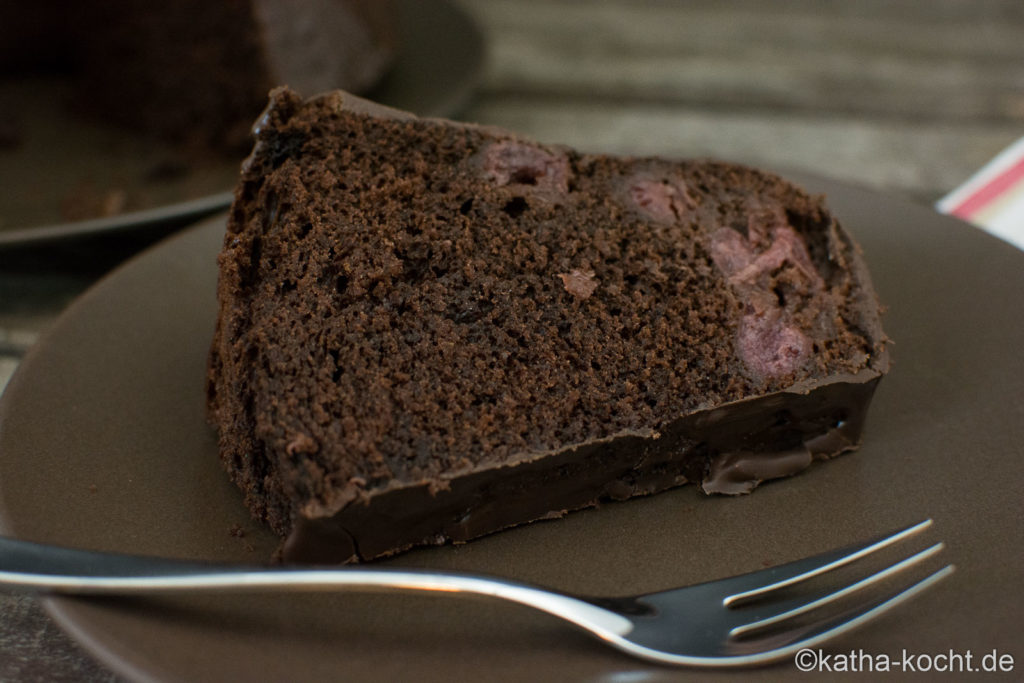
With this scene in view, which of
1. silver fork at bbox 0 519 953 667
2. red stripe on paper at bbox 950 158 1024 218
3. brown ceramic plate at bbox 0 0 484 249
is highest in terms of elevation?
brown ceramic plate at bbox 0 0 484 249

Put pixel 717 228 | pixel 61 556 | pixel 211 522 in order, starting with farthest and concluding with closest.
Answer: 1. pixel 717 228
2. pixel 211 522
3. pixel 61 556

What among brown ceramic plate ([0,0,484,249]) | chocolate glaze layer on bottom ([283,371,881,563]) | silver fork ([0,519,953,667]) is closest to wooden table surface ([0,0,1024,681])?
brown ceramic plate ([0,0,484,249])

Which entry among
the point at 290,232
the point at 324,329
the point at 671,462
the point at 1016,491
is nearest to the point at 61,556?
the point at 324,329

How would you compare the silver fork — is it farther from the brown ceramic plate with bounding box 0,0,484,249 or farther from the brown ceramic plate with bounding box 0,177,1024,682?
the brown ceramic plate with bounding box 0,0,484,249

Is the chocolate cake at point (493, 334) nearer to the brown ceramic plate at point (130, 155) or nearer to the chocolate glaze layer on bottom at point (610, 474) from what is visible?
the chocolate glaze layer on bottom at point (610, 474)

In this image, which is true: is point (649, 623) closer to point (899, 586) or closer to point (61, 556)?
point (899, 586)

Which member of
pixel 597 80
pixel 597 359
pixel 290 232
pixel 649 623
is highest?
pixel 597 80

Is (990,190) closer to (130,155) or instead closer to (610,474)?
(610,474)
